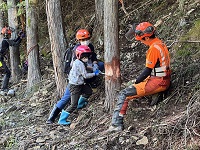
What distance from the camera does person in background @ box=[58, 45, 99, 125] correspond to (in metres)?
7.39

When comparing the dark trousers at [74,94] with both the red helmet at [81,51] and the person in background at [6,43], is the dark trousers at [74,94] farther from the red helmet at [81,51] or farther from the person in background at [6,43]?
the person in background at [6,43]

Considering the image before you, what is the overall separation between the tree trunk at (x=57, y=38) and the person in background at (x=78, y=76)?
→ 45.4 inches

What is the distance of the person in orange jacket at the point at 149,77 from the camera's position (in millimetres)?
6094

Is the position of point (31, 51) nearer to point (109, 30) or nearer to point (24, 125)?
point (24, 125)

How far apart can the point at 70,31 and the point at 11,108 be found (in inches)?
157

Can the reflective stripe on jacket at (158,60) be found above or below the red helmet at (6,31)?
below

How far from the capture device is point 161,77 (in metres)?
6.20

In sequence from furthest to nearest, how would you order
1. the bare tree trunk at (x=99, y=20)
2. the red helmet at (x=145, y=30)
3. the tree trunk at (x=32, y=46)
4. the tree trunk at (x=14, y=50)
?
the tree trunk at (x=14, y=50), the tree trunk at (x=32, y=46), the bare tree trunk at (x=99, y=20), the red helmet at (x=145, y=30)

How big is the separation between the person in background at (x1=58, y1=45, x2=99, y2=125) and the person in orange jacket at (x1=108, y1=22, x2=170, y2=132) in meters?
1.45

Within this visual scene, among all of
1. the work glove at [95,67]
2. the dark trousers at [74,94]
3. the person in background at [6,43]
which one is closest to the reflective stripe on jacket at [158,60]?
the work glove at [95,67]

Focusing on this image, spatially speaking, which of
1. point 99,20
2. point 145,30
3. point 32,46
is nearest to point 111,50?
point 145,30

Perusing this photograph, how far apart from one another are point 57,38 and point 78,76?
65.4 inches

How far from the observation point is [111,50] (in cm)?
673

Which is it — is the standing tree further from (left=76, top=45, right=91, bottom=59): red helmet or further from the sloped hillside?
(left=76, top=45, right=91, bottom=59): red helmet
